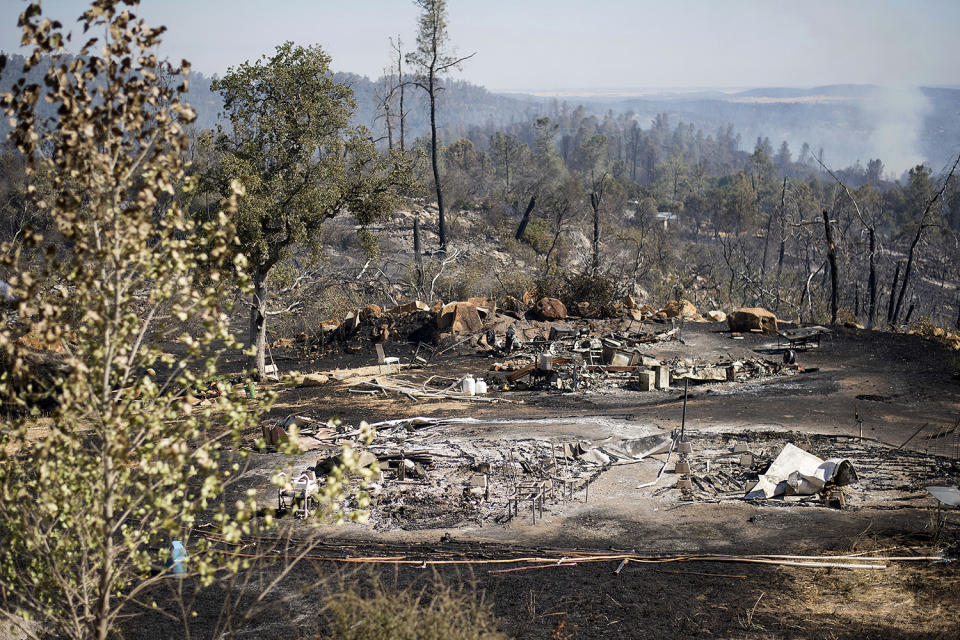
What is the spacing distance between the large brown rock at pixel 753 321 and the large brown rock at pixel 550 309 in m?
4.90

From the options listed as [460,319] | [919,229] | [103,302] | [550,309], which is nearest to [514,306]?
[550,309]

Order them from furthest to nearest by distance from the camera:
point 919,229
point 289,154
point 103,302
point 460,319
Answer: point 919,229
point 460,319
point 289,154
point 103,302

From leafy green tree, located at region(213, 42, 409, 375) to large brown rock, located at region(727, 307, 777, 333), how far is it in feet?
35.3

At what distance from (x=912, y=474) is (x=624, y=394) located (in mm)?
6365

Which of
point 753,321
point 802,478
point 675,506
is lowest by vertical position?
point 675,506

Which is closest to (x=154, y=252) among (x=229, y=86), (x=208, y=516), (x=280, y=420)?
(x=208, y=516)

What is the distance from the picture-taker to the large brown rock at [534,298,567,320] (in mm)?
21391

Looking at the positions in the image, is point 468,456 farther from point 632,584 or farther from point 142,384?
point 142,384

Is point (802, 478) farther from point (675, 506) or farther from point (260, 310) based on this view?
point (260, 310)

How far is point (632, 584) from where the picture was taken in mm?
7066

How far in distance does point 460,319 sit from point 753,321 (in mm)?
8336

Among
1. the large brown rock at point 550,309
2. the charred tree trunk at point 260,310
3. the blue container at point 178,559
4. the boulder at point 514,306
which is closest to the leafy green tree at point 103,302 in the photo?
the blue container at point 178,559

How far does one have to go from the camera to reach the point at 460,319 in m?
20.0

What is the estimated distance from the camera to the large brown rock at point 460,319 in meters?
19.9
